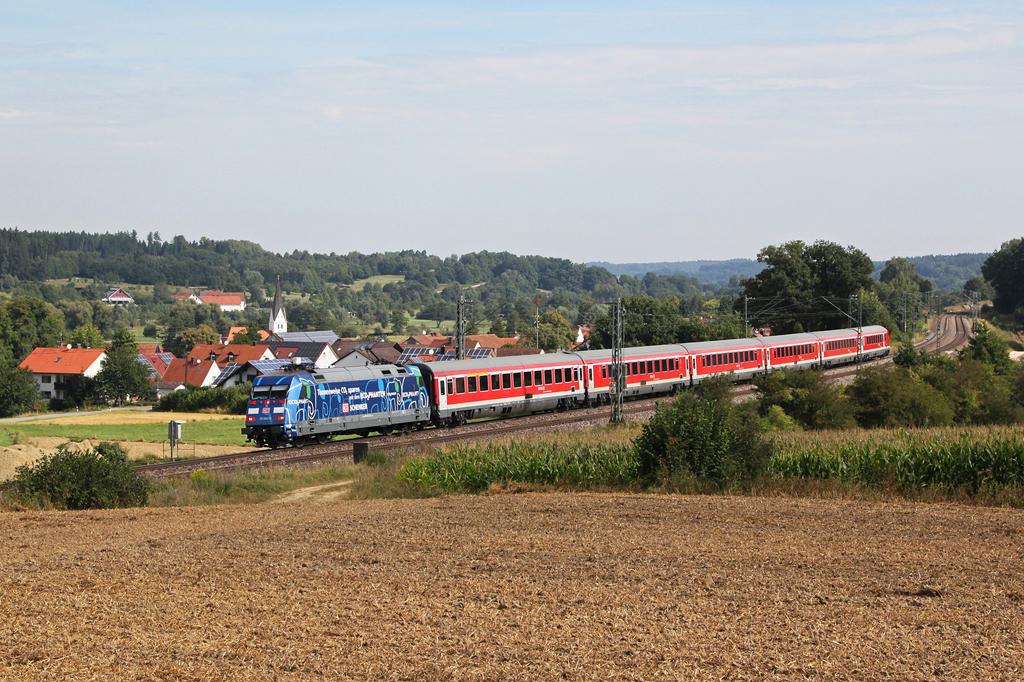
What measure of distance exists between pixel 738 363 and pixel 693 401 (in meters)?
38.4

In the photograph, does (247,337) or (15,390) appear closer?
(15,390)

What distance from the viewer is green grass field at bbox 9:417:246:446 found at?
5612 centimetres

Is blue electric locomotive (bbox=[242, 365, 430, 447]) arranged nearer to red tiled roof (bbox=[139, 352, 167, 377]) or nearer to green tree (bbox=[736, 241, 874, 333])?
green tree (bbox=[736, 241, 874, 333])

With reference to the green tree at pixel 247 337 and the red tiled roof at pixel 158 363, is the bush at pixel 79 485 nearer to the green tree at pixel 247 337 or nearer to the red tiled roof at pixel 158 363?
the red tiled roof at pixel 158 363

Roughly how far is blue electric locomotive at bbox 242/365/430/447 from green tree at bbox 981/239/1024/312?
126m

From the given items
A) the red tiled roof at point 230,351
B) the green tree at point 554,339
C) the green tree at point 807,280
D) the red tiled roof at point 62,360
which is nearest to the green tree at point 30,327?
the red tiled roof at point 62,360

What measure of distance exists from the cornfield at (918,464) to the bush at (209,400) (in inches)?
2738

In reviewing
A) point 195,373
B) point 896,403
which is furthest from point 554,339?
point 896,403

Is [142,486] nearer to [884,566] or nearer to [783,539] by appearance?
[783,539]

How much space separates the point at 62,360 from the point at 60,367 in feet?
5.62

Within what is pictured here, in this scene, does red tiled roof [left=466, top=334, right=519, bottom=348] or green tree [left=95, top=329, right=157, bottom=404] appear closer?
green tree [left=95, top=329, right=157, bottom=404]

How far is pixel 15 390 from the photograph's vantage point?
92.7m

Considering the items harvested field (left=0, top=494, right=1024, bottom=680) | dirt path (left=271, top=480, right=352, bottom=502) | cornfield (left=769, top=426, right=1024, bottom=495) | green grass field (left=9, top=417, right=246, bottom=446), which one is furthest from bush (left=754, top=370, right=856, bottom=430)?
green grass field (left=9, top=417, right=246, bottom=446)

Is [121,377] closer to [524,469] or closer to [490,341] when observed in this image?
[490,341]
